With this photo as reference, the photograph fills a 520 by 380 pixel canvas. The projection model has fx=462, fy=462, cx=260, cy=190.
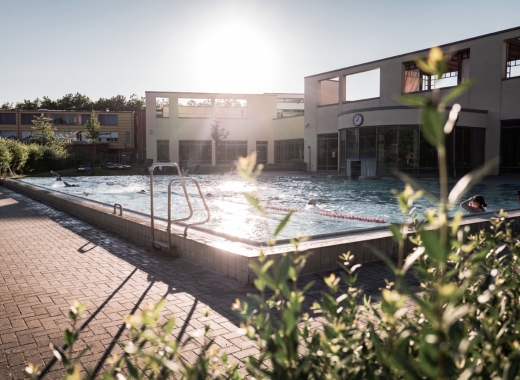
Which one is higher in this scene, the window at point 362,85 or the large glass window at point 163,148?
the window at point 362,85

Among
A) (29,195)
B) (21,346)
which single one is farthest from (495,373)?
(29,195)

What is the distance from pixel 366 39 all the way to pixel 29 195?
1275cm

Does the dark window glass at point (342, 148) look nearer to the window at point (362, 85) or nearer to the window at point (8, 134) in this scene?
the window at point (362, 85)

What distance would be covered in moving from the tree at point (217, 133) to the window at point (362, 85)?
1277 cm

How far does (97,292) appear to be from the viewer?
15.6 feet

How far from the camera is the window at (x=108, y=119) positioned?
182 feet

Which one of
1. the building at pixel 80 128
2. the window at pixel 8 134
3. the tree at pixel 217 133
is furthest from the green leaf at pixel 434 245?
the window at pixel 8 134

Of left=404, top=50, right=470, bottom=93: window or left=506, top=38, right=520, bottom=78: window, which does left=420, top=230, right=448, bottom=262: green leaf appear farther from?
left=506, top=38, right=520, bottom=78: window

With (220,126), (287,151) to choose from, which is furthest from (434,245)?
(220,126)

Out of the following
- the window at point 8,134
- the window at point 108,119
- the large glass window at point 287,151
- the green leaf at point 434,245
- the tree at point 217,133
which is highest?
the window at point 108,119

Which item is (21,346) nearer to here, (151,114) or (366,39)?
(366,39)

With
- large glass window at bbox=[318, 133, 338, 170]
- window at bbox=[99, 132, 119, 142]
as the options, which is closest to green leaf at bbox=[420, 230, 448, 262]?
large glass window at bbox=[318, 133, 338, 170]

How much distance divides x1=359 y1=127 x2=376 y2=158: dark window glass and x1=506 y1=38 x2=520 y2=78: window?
24.3 feet

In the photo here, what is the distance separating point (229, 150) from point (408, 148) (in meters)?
21.2
